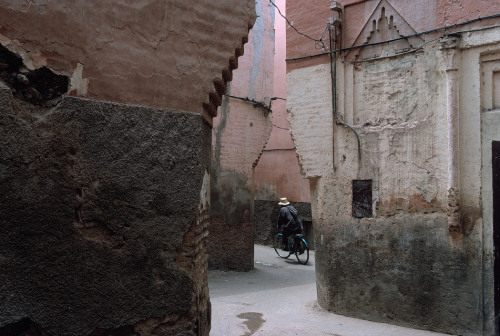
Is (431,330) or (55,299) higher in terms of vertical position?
(55,299)

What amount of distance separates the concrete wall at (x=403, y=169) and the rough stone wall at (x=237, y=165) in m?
3.75

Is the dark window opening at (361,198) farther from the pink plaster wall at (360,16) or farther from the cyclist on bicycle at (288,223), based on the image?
the cyclist on bicycle at (288,223)

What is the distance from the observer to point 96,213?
2.22 meters

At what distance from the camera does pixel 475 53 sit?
4.95 metres

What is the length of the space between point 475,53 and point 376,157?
1.62 metres

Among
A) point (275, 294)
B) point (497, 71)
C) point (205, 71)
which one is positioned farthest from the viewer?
point (275, 294)

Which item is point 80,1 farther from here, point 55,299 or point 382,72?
point 382,72

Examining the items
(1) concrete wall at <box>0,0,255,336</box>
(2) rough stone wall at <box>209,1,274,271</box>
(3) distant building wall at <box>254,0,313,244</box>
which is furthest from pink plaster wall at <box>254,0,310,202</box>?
(1) concrete wall at <box>0,0,255,336</box>

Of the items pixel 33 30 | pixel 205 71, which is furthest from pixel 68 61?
pixel 205 71

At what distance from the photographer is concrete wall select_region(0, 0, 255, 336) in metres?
2.06

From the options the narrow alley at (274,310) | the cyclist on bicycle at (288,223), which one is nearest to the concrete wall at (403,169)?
the narrow alley at (274,310)

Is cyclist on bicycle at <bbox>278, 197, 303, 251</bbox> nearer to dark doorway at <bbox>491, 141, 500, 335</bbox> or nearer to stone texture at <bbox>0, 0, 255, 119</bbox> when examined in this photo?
dark doorway at <bbox>491, 141, 500, 335</bbox>

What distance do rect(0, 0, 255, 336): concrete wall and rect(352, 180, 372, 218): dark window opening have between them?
142 inches

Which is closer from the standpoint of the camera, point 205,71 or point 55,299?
point 55,299
